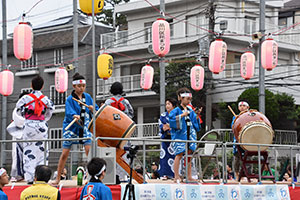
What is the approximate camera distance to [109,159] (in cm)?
804

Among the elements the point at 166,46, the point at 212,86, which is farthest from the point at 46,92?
the point at 166,46

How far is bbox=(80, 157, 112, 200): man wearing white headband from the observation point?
6770 millimetres

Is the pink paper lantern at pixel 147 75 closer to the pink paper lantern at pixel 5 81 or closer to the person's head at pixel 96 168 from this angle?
the pink paper lantern at pixel 5 81

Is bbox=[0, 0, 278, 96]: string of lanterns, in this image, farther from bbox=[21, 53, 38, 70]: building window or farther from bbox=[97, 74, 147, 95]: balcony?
bbox=[21, 53, 38, 70]: building window

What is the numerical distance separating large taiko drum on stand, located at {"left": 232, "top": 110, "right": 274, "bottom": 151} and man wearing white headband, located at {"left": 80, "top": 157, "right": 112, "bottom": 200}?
14.6 ft

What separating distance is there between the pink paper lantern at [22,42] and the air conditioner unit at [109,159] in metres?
10.4

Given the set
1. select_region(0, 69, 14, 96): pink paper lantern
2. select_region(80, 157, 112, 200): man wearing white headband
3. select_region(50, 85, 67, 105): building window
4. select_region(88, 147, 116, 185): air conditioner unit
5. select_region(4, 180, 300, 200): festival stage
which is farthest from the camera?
select_region(50, 85, 67, 105): building window

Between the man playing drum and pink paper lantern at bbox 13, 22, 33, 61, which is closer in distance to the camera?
the man playing drum

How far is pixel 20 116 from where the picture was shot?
10156 mm

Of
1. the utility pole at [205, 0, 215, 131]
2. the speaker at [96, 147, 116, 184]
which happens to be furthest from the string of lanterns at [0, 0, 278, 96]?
the speaker at [96, 147, 116, 184]

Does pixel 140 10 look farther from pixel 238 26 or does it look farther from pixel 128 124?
pixel 128 124

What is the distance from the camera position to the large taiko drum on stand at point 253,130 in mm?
10688

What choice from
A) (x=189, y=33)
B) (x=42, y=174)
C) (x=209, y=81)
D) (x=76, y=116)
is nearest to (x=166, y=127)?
(x=76, y=116)

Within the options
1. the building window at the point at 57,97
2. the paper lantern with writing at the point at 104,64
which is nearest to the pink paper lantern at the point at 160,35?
the paper lantern with writing at the point at 104,64
